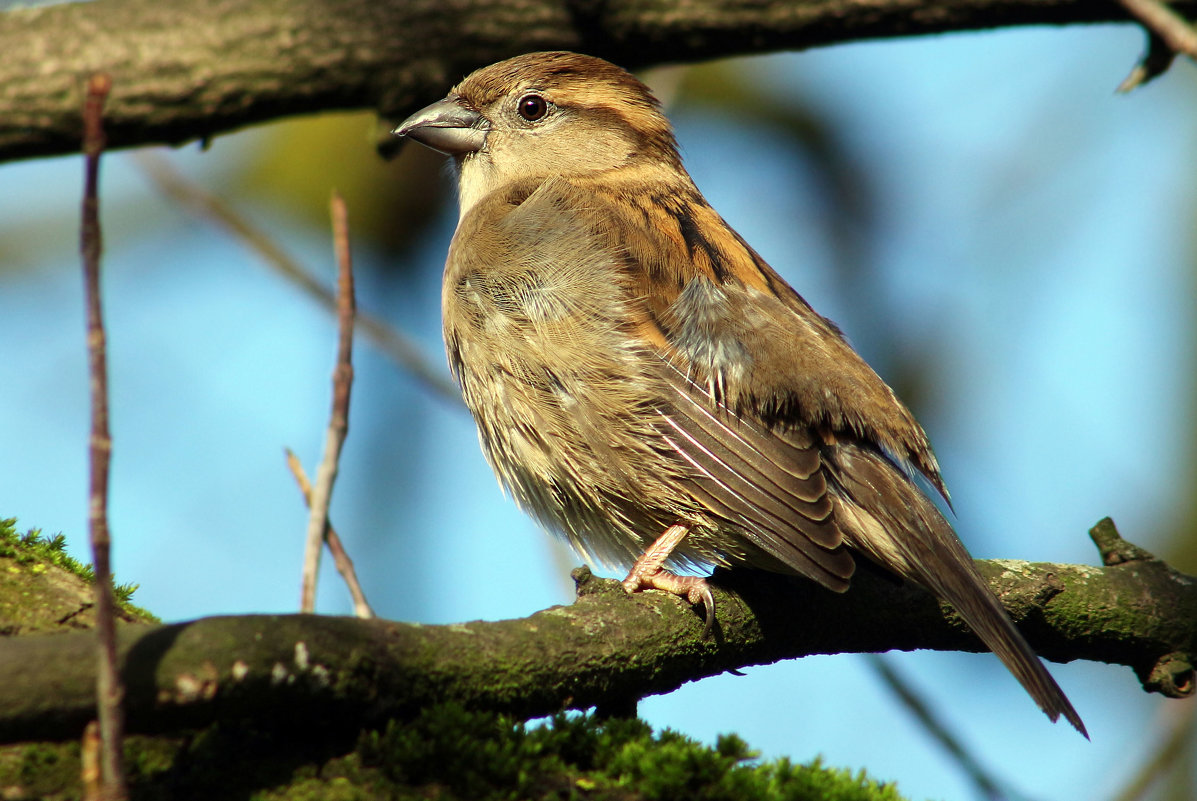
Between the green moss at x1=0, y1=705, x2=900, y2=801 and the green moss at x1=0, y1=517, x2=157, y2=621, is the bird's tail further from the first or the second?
the green moss at x1=0, y1=517, x2=157, y2=621

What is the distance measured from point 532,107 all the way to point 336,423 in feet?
9.18

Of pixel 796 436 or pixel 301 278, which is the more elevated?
pixel 301 278

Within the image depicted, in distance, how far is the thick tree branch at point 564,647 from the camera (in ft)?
6.87

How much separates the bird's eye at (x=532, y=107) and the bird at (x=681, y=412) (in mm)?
895

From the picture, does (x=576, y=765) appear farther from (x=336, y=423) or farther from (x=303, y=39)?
(x=303, y=39)

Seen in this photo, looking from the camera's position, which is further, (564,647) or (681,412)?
(681,412)

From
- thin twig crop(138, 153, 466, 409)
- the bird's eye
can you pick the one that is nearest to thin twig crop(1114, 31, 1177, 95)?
the bird's eye

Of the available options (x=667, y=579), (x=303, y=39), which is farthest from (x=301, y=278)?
(x=667, y=579)

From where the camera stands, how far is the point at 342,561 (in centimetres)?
351

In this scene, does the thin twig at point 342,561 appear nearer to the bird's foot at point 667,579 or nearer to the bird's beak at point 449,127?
the bird's foot at point 667,579

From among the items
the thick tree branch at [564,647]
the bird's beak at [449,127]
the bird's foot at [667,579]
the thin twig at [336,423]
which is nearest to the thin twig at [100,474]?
the thick tree branch at [564,647]

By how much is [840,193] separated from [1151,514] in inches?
130

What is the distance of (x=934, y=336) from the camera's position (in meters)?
8.20

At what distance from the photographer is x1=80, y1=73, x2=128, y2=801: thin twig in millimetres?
1798
